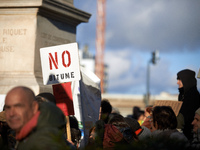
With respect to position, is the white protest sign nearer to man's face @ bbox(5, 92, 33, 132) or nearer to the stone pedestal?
the stone pedestal

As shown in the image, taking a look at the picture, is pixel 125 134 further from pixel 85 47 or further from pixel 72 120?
pixel 85 47

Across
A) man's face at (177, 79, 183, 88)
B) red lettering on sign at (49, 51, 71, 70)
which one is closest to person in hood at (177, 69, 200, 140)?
man's face at (177, 79, 183, 88)

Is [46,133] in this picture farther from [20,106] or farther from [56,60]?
[56,60]

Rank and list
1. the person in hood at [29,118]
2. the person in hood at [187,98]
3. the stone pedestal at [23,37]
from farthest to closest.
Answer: the stone pedestal at [23,37] < the person in hood at [187,98] < the person in hood at [29,118]

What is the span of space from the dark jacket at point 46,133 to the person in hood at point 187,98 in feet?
10.3

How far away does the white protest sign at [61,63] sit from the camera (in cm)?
587

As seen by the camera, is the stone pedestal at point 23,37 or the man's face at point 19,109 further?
the stone pedestal at point 23,37

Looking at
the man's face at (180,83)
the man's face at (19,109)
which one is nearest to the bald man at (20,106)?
the man's face at (19,109)

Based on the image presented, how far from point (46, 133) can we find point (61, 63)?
3.71 metres

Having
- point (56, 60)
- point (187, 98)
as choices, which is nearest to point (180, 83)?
point (187, 98)

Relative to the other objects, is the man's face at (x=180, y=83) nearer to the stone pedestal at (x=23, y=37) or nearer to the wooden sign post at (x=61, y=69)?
the wooden sign post at (x=61, y=69)

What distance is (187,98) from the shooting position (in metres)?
5.61

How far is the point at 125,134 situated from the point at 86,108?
2.00m

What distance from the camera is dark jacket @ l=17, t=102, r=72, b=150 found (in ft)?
7.23
